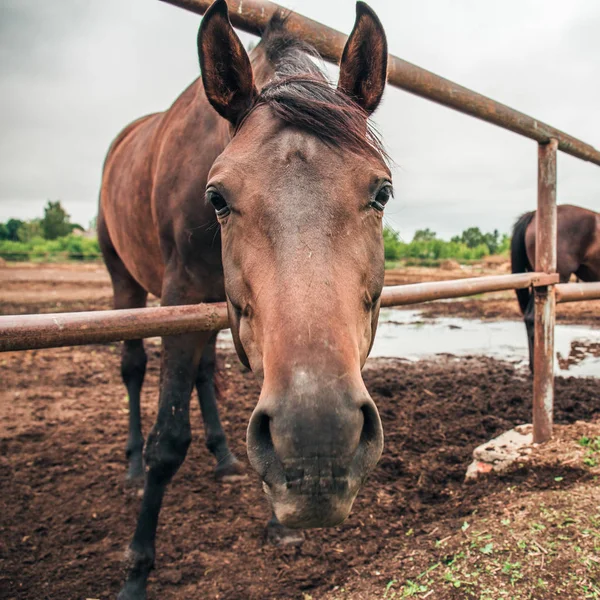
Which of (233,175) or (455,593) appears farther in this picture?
(455,593)

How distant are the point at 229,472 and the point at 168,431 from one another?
1.33 meters

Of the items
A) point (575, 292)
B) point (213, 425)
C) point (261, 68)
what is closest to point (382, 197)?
point (261, 68)

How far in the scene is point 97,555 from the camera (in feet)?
9.04

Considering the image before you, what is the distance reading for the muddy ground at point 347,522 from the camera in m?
2.13

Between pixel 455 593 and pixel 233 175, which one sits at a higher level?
pixel 233 175

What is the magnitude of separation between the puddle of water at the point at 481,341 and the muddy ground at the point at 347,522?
8.12ft

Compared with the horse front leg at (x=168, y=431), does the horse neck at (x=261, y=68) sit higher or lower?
higher

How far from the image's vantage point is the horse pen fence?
174 centimetres

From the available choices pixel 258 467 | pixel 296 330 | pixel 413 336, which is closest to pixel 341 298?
pixel 296 330

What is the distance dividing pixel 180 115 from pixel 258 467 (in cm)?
226

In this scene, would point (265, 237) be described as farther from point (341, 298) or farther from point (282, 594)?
point (282, 594)

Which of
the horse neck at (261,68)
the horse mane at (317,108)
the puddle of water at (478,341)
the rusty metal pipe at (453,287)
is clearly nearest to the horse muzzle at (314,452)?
the horse mane at (317,108)

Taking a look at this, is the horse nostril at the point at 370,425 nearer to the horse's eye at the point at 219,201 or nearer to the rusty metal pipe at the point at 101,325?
the horse's eye at the point at 219,201

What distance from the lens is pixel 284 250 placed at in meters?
1.35
